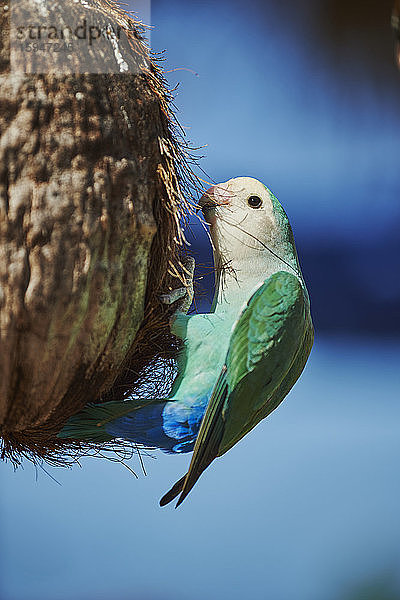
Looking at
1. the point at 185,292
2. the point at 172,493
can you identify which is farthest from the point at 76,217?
the point at 172,493

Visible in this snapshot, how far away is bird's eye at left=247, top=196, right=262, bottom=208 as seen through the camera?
728 mm

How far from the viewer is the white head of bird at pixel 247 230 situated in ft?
2.35

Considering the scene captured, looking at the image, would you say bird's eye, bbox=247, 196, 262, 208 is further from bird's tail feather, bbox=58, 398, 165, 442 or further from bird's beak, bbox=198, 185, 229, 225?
bird's tail feather, bbox=58, 398, 165, 442

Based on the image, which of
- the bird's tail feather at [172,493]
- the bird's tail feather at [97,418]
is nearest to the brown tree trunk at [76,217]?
the bird's tail feather at [97,418]

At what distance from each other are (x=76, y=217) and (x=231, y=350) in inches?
7.6

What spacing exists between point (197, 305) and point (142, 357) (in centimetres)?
10

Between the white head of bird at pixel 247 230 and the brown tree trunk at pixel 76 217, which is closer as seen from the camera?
the brown tree trunk at pixel 76 217

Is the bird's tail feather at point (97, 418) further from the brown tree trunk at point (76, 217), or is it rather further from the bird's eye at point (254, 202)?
the bird's eye at point (254, 202)

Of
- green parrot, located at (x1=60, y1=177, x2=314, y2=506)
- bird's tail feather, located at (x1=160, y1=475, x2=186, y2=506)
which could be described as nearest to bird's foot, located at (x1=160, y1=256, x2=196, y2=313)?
green parrot, located at (x1=60, y1=177, x2=314, y2=506)

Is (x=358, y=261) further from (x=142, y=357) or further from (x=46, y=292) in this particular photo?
(x=46, y=292)

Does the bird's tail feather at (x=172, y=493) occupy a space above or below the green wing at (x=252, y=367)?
below

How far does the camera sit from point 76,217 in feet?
1.91

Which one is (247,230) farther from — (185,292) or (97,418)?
(97,418)

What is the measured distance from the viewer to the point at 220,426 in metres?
0.64
